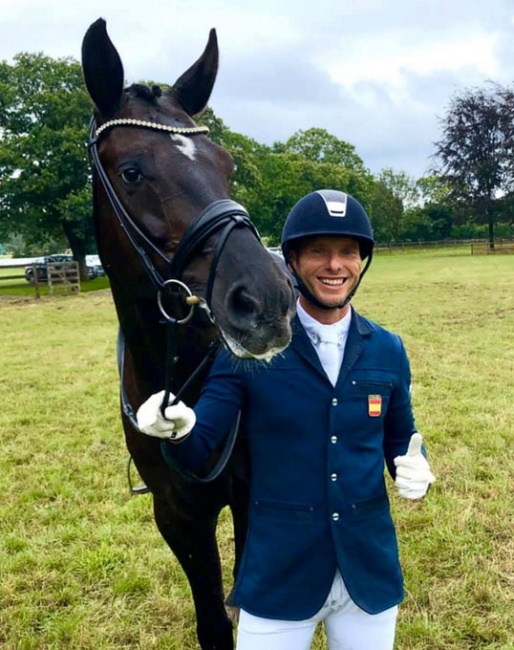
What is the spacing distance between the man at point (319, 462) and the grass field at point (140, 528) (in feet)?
4.81

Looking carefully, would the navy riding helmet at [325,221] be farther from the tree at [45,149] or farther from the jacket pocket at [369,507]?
the tree at [45,149]

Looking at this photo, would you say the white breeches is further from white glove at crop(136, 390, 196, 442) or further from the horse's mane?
the horse's mane

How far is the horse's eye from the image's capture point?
195 cm

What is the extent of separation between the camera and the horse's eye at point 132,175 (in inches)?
76.9

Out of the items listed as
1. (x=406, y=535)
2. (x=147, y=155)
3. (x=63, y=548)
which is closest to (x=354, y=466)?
(x=147, y=155)

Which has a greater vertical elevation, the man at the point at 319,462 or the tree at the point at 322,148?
the tree at the point at 322,148

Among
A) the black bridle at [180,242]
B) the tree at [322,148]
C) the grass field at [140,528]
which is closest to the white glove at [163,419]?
the black bridle at [180,242]

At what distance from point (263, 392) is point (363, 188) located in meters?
54.2

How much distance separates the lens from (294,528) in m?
1.70

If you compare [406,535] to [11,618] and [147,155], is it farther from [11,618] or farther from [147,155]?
[147,155]

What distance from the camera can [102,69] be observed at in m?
2.05

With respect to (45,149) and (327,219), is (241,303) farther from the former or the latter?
(45,149)

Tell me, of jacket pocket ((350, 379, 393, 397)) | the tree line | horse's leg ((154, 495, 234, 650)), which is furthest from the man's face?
the tree line

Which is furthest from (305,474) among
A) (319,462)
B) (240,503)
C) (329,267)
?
(240,503)
